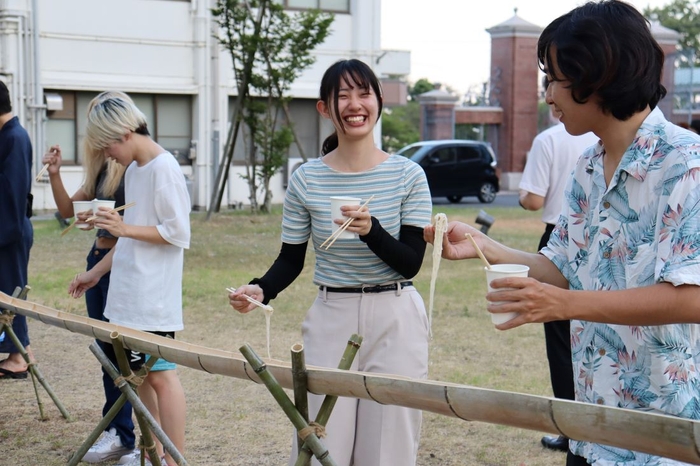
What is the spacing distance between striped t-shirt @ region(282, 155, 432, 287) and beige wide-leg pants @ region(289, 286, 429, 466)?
84mm

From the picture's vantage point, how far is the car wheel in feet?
90.1

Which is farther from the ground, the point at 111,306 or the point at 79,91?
the point at 79,91

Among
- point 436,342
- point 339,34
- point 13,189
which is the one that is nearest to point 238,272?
point 436,342

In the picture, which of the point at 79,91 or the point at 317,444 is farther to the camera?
the point at 79,91

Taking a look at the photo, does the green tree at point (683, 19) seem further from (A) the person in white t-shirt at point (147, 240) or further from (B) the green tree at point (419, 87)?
(A) the person in white t-shirt at point (147, 240)

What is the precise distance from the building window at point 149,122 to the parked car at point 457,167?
609 centimetres

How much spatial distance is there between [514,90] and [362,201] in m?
30.3

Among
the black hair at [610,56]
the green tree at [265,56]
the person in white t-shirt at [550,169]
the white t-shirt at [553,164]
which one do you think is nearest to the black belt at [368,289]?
the black hair at [610,56]

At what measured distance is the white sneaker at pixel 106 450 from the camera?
17.1 feet

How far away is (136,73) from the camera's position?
2266 centimetres

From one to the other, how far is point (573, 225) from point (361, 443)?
134 centimetres

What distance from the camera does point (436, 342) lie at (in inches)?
322

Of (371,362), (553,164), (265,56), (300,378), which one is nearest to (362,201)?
(371,362)

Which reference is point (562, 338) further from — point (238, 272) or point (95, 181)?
point (238, 272)
